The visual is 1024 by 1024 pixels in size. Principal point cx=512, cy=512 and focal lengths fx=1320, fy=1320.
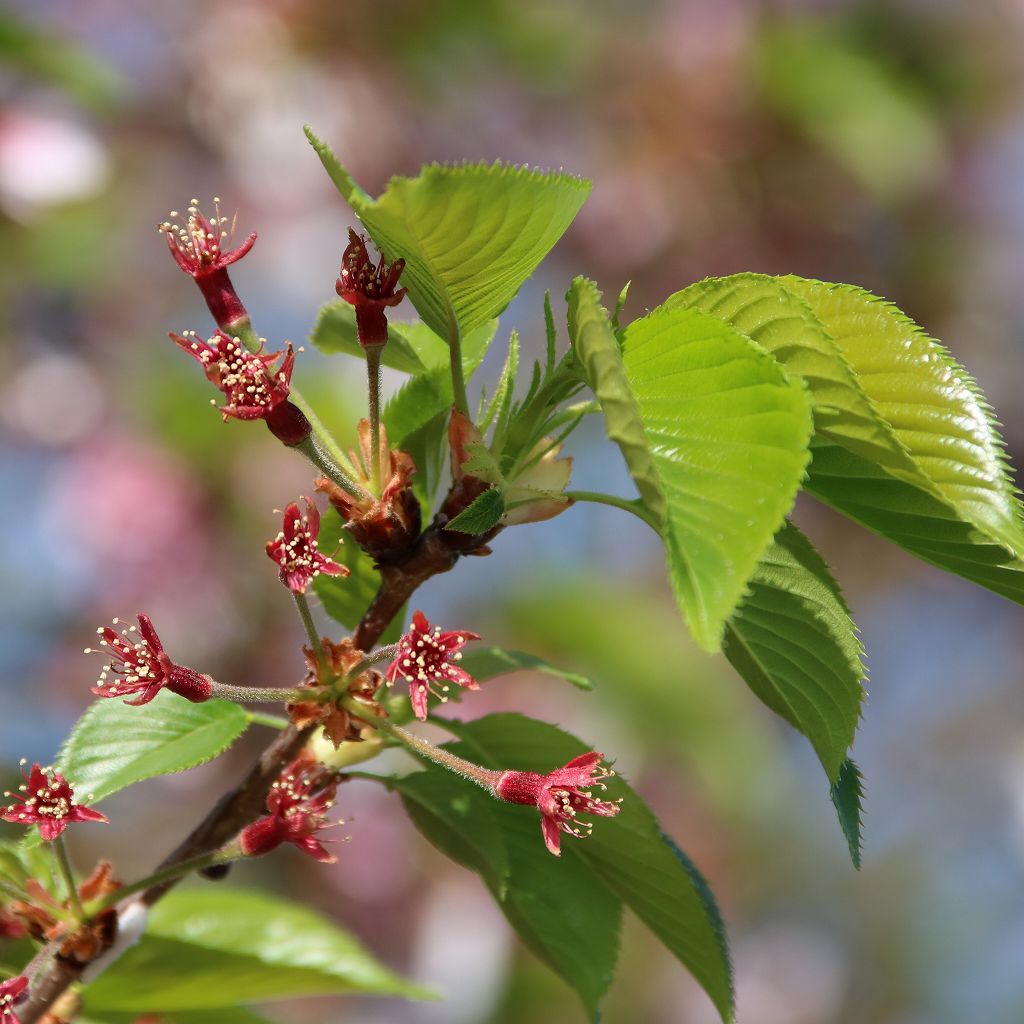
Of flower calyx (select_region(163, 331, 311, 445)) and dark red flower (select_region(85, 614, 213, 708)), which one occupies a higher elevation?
flower calyx (select_region(163, 331, 311, 445))

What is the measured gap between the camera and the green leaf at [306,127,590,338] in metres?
0.48

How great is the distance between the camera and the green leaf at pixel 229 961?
72cm

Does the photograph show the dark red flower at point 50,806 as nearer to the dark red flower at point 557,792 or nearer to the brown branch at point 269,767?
the brown branch at point 269,767

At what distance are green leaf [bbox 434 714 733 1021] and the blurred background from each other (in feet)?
5.09

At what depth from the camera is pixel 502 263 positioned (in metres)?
0.53

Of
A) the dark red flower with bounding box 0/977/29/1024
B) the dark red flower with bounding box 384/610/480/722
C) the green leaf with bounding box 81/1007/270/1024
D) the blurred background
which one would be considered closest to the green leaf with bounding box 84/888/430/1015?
the green leaf with bounding box 81/1007/270/1024

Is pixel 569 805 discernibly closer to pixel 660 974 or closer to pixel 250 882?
pixel 250 882

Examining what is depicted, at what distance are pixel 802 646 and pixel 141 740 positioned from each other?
0.31 metres

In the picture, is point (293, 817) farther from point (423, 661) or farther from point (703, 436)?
point (703, 436)

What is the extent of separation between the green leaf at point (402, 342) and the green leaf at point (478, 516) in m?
0.10

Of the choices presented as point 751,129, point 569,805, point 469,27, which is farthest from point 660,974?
point 569,805

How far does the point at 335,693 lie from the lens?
1.94ft

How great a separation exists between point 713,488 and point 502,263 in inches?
5.3

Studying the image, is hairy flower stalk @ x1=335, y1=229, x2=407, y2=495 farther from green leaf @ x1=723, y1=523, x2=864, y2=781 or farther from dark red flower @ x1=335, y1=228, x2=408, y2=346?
green leaf @ x1=723, y1=523, x2=864, y2=781
